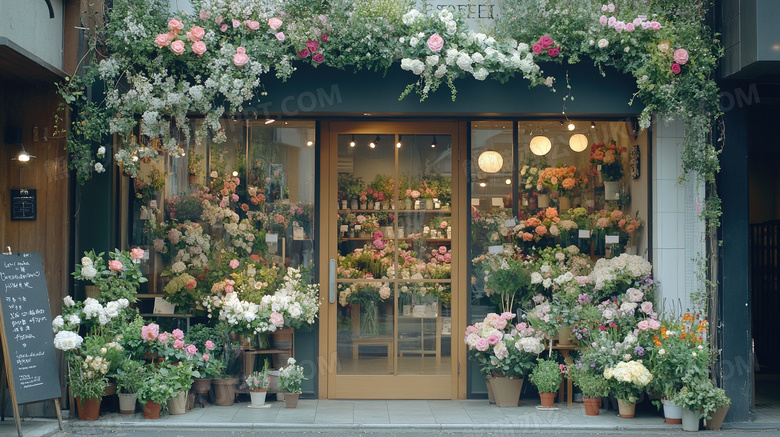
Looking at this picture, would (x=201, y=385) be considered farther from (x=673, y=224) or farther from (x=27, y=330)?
(x=673, y=224)

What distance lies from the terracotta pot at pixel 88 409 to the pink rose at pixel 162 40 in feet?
11.3

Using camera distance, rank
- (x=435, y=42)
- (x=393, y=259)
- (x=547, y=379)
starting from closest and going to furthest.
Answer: (x=435, y=42), (x=547, y=379), (x=393, y=259)

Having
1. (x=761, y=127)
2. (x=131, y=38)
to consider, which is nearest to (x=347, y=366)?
(x=131, y=38)

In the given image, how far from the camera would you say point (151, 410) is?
671 cm

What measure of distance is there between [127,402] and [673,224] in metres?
5.79

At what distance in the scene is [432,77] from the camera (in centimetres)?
678

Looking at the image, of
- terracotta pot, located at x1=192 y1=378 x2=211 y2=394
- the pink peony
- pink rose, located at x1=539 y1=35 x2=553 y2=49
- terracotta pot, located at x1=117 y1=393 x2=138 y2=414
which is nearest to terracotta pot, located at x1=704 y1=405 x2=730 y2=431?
pink rose, located at x1=539 y1=35 x2=553 y2=49

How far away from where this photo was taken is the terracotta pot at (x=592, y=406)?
7.03 meters

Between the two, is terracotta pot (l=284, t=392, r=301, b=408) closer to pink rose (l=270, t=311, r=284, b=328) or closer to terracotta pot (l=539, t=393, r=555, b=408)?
pink rose (l=270, t=311, r=284, b=328)

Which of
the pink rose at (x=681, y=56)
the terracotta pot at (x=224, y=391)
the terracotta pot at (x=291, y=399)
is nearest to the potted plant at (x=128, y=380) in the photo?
the terracotta pot at (x=224, y=391)

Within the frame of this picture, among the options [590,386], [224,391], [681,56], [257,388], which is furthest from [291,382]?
[681,56]

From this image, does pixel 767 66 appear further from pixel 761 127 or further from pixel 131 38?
pixel 131 38

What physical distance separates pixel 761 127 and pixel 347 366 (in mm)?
6812

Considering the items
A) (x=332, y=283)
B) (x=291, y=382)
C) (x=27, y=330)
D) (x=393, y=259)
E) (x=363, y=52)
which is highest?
(x=363, y=52)
